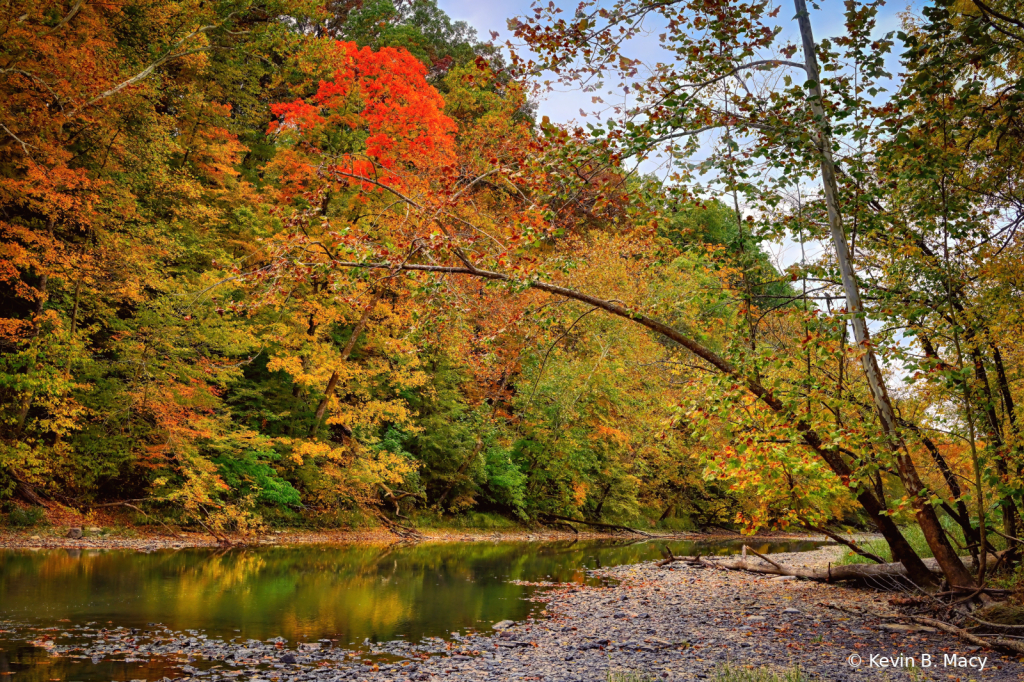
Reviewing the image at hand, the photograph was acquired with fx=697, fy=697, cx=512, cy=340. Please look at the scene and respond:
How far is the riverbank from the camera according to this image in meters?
14.5

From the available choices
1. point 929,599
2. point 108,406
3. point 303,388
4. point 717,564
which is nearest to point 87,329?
point 108,406

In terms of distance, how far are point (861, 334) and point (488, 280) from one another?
4621 mm

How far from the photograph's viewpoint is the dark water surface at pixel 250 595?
27.3 ft

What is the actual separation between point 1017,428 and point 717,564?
33.2 feet

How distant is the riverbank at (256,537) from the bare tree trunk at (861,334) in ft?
47.9

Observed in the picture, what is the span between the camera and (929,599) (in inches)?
378

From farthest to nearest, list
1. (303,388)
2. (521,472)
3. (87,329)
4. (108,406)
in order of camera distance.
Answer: (521,472), (303,388), (108,406), (87,329)

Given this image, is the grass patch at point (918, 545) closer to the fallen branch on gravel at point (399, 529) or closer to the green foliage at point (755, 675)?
the green foliage at point (755, 675)

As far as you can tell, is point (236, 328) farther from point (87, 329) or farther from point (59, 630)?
point (59, 630)

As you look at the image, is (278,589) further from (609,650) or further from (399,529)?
(399,529)

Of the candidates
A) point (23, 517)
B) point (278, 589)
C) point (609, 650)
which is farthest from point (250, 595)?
point (23, 517)

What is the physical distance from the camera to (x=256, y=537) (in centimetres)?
1839

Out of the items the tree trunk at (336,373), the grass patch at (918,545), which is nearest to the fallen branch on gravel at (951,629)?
the grass patch at (918,545)

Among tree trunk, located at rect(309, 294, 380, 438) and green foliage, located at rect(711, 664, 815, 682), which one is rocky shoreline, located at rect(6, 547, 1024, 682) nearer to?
green foliage, located at rect(711, 664, 815, 682)
